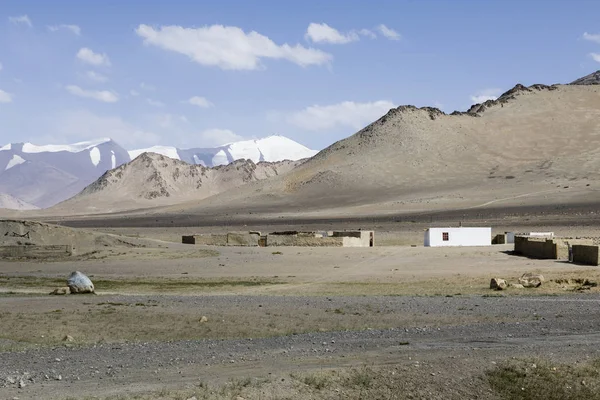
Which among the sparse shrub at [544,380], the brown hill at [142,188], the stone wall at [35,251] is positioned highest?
the brown hill at [142,188]

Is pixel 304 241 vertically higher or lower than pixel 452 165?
lower

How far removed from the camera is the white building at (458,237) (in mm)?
45688

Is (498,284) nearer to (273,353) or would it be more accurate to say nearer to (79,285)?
(79,285)

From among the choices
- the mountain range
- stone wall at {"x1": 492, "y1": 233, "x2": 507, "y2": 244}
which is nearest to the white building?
stone wall at {"x1": 492, "y1": 233, "x2": 507, "y2": 244}

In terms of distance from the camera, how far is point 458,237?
151ft

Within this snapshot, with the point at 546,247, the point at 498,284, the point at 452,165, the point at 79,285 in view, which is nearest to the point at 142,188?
the point at 452,165

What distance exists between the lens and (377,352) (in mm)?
13117

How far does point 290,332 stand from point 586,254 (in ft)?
61.4

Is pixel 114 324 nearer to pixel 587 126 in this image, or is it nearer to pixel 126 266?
pixel 126 266

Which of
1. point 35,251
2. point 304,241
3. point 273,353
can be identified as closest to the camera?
point 273,353

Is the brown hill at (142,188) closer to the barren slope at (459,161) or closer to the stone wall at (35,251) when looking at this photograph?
the barren slope at (459,161)

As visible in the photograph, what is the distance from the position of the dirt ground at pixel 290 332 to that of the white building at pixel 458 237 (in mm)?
12357

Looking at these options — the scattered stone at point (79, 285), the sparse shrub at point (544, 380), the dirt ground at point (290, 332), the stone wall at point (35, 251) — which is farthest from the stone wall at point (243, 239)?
the sparse shrub at point (544, 380)

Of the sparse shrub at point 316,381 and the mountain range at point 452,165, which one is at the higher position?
the mountain range at point 452,165
